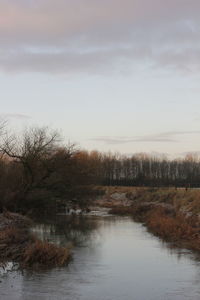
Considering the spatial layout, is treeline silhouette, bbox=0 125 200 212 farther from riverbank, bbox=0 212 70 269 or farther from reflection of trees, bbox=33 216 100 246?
riverbank, bbox=0 212 70 269

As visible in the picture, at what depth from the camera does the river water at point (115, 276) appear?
44.7ft

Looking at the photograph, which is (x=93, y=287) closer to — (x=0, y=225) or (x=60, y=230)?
(x=0, y=225)

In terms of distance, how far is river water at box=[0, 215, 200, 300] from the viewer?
13633 mm

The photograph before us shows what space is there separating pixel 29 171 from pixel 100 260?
1091 inches

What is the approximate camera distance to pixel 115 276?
16.4 metres

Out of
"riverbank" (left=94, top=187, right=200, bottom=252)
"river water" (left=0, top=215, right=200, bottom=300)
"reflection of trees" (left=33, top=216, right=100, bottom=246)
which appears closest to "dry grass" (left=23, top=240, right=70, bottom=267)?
"river water" (left=0, top=215, right=200, bottom=300)

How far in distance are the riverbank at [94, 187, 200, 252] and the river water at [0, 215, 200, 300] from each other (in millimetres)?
1986

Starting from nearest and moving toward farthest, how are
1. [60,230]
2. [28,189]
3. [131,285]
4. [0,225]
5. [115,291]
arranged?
[115,291]
[131,285]
[0,225]
[60,230]
[28,189]

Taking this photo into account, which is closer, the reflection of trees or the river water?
the river water

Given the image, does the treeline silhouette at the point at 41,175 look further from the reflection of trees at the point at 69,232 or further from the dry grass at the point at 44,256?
the dry grass at the point at 44,256

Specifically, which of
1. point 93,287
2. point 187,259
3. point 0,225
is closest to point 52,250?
point 93,287

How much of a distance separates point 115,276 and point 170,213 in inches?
948

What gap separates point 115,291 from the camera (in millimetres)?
14125

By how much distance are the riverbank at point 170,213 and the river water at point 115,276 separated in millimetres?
1986
